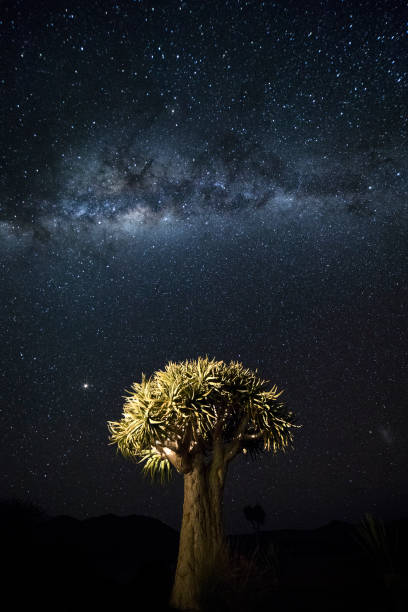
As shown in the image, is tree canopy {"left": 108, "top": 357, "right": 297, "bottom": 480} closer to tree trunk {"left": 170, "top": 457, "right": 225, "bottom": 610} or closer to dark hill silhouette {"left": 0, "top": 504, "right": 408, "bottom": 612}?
tree trunk {"left": 170, "top": 457, "right": 225, "bottom": 610}

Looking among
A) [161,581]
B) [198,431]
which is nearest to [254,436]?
[198,431]

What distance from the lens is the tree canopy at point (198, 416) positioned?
9.46 meters

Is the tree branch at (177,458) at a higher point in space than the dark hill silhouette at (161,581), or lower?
higher

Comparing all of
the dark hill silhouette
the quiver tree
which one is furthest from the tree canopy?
the dark hill silhouette

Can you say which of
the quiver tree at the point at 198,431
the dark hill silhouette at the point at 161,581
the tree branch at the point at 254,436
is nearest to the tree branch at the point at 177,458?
the quiver tree at the point at 198,431

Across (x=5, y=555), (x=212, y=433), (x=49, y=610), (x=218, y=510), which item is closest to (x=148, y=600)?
(x=49, y=610)

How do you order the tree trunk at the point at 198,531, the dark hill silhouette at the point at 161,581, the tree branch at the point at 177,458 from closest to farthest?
the dark hill silhouette at the point at 161,581
the tree trunk at the point at 198,531
the tree branch at the point at 177,458

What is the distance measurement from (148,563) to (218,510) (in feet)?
23.8

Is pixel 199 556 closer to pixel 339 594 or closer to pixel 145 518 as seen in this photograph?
pixel 339 594

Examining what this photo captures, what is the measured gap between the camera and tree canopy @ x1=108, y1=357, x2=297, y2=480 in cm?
946

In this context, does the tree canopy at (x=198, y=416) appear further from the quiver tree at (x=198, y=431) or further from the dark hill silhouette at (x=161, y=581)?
the dark hill silhouette at (x=161, y=581)

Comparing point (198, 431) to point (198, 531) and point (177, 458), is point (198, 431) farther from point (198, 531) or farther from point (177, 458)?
point (198, 531)

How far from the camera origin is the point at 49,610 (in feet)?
30.0

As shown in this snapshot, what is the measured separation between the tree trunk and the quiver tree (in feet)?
0.06
